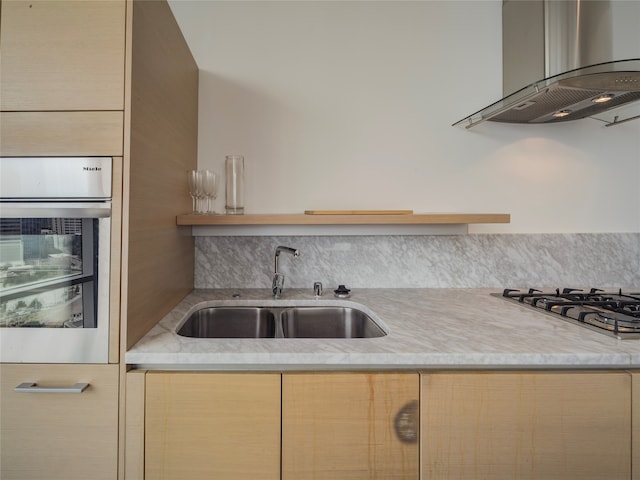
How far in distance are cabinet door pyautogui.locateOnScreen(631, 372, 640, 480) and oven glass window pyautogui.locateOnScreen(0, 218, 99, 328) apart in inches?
56.7

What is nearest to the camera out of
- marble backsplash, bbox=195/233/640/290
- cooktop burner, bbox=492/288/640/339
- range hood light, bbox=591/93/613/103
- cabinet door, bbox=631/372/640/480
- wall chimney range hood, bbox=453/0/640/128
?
cabinet door, bbox=631/372/640/480

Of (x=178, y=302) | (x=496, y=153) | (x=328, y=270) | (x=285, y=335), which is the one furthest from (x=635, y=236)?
(x=178, y=302)

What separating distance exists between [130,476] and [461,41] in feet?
7.37

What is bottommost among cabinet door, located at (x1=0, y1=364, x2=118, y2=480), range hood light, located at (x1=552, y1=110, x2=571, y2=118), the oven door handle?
cabinet door, located at (x1=0, y1=364, x2=118, y2=480)

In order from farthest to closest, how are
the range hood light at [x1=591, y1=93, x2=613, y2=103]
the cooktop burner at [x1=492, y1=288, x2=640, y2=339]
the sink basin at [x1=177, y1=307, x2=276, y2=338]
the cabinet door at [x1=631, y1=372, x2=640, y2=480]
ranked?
the sink basin at [x1=177, y1=307, x2=276, y2=338] → the range hood light at [x1=591, y1=93, x2=613, y2=103] → the cooktop burner at [x1=492, y1=288, x2=640, y2=339] → the cabinet door at [x1=631, y1=372, x2=640, y2=480]

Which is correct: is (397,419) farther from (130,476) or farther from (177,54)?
(177,54)

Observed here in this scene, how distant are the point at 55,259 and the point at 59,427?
1.48 feet

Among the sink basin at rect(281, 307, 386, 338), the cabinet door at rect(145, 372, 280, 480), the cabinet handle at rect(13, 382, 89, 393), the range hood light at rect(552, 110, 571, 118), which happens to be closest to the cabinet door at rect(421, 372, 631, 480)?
the cabinet door at rect(145, 372, 280, 480)

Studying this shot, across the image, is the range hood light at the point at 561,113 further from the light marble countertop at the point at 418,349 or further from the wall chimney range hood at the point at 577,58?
the light marble countertop at the point at 418,349

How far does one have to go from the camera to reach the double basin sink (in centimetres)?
143

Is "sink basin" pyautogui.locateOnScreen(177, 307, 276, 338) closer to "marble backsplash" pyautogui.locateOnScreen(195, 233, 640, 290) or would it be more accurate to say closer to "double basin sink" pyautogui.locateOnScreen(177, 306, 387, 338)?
"double basin sink" pyautogui.locateOnScreen(177, 306, 387, 338)

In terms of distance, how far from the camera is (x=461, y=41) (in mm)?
1710

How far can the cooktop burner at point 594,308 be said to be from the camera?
3.23 feet

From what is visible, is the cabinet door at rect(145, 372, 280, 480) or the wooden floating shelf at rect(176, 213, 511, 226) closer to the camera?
the cabinet door at rect(145, 372, 280, 480)
